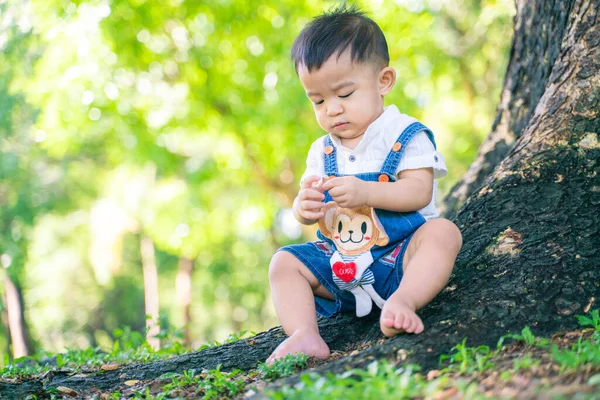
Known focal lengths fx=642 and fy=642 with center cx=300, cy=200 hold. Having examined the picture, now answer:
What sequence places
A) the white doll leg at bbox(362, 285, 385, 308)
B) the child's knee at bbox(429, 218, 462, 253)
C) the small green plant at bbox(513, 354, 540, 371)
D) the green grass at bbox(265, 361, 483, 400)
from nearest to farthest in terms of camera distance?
1. the green grass at bbox(265, 361, 483, 400)
2. the small green plant at bbox(513, 354, 540, 371)
3. the child's knee at bbox(429, 218, 462, 253)
4. the white doll leg at bbox(362, 285, 385, 308)

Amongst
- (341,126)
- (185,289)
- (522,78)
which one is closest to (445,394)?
(341,126)

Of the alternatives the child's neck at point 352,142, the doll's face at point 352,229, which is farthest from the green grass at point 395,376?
the child's neck at point 352,142

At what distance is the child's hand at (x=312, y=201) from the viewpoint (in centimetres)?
266

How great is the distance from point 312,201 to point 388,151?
42 cm

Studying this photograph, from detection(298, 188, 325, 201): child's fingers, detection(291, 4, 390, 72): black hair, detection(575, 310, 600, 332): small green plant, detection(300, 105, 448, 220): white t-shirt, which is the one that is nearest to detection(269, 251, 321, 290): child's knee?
detection(298, 188, 325, 201): child's fingers

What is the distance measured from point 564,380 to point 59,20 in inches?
292

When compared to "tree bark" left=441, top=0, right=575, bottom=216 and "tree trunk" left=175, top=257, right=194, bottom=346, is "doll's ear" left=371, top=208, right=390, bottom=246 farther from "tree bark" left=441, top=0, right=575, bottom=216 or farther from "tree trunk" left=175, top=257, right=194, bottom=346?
"tree trunk" left=175, top=257, right=194, bottom=346

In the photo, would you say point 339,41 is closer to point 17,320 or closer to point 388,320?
point 388,320

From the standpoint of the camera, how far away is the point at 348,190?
2527 mm

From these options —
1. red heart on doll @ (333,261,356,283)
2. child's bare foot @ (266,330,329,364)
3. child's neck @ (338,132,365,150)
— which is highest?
child's neck @ (338,132,365,150)

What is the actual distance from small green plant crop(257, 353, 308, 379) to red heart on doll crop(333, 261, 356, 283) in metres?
0.44

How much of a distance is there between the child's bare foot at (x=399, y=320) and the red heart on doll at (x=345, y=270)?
391 millimetres

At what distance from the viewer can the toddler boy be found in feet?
8.41

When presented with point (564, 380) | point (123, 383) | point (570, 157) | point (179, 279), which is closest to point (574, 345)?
point (564, 380)
